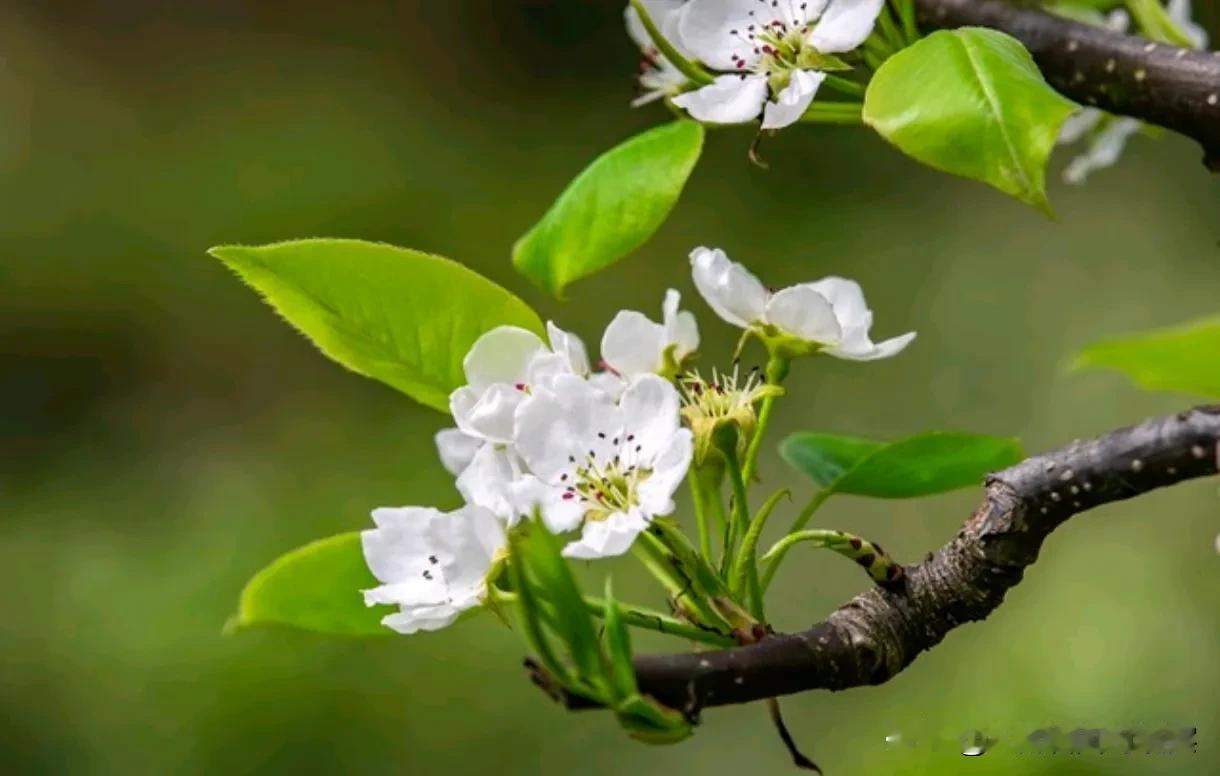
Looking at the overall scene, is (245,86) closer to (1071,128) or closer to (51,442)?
(51,442)

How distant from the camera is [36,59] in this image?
1999mm

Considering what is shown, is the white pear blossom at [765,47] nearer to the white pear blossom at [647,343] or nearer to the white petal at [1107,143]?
the white pear blossom at [647,343]

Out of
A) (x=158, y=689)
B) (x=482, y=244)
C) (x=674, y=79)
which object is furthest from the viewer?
(x=482, y=244)

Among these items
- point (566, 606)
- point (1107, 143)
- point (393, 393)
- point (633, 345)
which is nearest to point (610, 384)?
point (633, 345)

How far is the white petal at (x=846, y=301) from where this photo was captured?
40 cm

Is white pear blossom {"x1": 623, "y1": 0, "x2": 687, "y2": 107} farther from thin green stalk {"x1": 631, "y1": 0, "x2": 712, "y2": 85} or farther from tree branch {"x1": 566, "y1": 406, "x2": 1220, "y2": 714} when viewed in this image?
tree branch {"x1": 566, "y1": 406, "x2": 1220, "y2": 714}

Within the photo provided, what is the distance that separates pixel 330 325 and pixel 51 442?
1550 millimetres

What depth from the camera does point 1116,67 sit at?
45cm

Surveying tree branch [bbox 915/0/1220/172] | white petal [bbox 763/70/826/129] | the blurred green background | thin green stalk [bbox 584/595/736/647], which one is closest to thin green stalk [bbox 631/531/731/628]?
thin green stalk [bbox 584/595/736/647]

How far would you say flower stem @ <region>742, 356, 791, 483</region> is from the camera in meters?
0.37

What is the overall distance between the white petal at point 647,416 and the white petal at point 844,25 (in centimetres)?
11

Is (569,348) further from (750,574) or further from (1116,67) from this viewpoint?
(1116,67)

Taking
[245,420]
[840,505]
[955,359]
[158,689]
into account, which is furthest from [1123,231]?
[158,689]

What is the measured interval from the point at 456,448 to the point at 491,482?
6 centimetres
